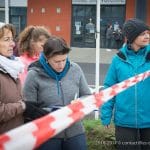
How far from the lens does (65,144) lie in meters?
3.31

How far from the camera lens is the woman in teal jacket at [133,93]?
3648mm

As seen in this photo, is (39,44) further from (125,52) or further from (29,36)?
(125,52)

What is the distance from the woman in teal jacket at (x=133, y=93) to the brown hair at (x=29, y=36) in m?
0.70

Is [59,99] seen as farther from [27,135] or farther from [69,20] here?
[69,20]

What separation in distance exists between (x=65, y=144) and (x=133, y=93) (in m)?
0.75

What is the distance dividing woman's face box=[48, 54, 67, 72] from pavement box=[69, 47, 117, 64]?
56.0 ft

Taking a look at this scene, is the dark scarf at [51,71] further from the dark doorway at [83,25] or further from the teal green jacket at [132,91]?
the dark doorway at [83,25]

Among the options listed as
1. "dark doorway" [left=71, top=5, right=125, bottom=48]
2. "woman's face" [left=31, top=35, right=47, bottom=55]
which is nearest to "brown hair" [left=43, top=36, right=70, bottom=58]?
"woman's face" [left=31, top=35, right=47, bottom=55]

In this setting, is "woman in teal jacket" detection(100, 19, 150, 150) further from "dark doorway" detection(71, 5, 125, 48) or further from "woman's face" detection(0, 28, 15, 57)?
"dark doorway" detection(71, 5, 125, 48)

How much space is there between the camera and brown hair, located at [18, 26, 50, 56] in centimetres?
384

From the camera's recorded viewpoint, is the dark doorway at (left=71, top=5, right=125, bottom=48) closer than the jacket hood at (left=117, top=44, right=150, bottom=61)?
No

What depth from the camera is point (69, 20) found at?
28.2 m

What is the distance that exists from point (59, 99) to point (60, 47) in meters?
0.41

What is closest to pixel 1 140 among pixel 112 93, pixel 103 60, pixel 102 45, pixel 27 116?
pixel 27 116
